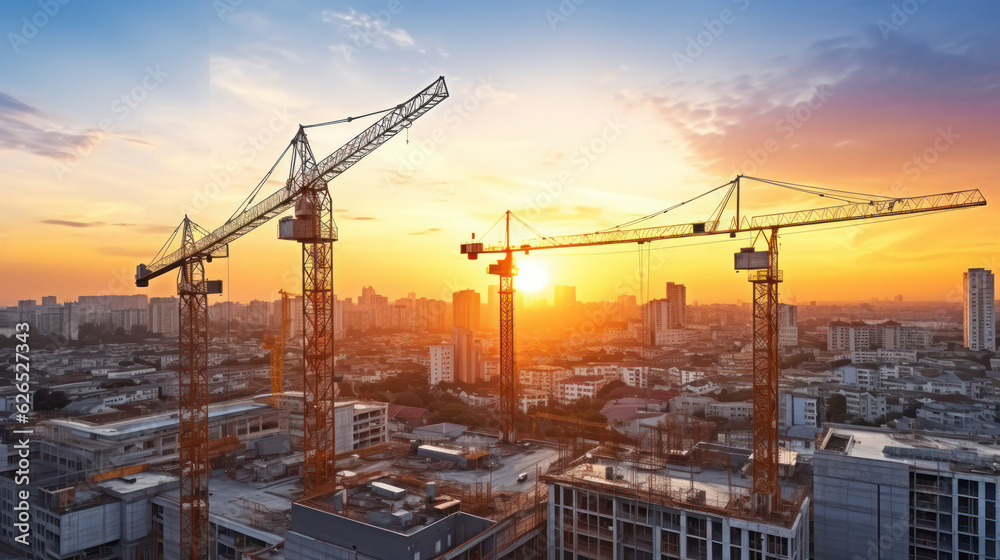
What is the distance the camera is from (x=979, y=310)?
40.1 meters

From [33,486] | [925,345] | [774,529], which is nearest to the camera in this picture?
[774,529]

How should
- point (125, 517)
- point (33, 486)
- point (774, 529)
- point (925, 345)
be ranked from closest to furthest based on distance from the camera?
1. point (774, 529)
2. point (125, 517)
3. point (33, 486)
4. point (925, 345)

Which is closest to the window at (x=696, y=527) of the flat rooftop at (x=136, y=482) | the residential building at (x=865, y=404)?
the flat rooftop at (x=136, y=482)

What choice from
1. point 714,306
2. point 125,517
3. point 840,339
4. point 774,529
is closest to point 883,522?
point 774,529

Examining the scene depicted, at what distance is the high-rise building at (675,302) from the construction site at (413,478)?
1723 inches

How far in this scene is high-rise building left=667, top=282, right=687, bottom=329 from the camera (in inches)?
2361

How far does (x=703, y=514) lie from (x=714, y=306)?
76.2m

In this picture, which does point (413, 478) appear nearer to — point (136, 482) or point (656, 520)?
point (656, 520)

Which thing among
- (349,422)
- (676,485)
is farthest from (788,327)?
(676,485)

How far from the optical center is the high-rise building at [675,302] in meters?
60.0

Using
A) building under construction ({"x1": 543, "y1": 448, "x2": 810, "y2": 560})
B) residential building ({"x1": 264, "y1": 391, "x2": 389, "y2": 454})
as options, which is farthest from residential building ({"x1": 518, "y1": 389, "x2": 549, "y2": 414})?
building under construction ({"x1": 543, "y1": 448, "x2": 810, "y2": 560})

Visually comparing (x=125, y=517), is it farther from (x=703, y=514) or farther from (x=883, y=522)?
(x=883, y=522)

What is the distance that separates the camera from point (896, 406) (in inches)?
1035

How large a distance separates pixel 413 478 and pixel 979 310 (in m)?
48.2
